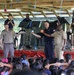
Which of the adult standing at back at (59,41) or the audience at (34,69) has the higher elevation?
the audience at (34,69)

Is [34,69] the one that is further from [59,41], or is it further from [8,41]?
[8,41]

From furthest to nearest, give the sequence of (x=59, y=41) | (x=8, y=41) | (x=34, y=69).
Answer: (x=8, y=41)
(x=59, y=41)
(x=34, y=69)

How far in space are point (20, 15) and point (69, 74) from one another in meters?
13.7

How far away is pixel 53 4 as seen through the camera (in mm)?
13117

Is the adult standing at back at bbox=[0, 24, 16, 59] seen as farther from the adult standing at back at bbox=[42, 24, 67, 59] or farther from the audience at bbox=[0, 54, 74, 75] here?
the audience at bbox=[0, 54, 74, 75]

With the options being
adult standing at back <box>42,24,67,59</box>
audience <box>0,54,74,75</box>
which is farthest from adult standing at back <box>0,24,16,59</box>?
audience <box>0,54,74,75</box>

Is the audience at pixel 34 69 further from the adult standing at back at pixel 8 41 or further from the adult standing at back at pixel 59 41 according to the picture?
the adult standing at back at pixel 8 41

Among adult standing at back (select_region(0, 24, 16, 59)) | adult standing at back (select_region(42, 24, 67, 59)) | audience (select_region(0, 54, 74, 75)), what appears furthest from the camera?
adult standing at back (select_region(0, 24, 16, 59))

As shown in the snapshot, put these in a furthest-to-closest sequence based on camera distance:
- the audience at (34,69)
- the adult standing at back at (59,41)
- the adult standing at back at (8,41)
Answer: the adult standing at back at (8,41) < the adult standing at back at (59,41) < the audience at (34,69)

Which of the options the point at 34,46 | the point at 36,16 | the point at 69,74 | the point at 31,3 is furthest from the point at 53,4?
the point at 69,74

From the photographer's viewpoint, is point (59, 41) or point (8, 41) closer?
point (59, 41)

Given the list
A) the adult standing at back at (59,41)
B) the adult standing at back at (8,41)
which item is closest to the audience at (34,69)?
the adult standing at back at (59,41)

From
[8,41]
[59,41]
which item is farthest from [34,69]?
[8,41]

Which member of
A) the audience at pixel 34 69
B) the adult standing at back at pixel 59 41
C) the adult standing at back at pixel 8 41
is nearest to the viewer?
the audience at pixel 34 69
